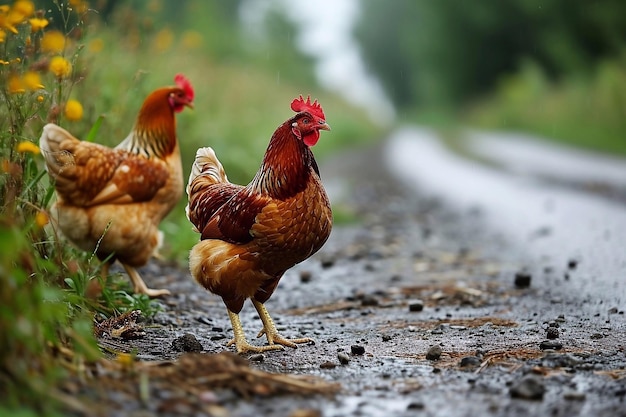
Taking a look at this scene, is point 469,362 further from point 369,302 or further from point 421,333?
point 369,302

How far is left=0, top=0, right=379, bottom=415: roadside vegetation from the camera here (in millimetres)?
2656

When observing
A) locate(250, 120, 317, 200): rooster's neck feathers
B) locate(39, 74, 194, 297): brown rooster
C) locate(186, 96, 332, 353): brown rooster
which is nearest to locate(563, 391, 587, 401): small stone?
locate(186, 96, 332, 353): brown rooster

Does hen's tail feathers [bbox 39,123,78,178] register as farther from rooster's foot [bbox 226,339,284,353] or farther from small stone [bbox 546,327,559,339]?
small stone [bbox 546,327,559,339]

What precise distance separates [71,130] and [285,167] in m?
2.72

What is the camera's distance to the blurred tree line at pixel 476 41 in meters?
28.8

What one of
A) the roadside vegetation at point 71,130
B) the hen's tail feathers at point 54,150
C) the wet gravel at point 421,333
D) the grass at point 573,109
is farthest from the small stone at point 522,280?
the grass at point 573,109

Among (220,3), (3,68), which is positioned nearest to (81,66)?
(3,68)

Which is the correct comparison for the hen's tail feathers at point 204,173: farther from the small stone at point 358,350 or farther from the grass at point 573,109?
the grass at point 573,109

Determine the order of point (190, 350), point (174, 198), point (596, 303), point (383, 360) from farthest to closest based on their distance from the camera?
point (174, 198) < point (596, 303) < point (190, 350) < point (383, 360)

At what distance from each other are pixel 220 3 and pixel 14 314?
4231 centimetres

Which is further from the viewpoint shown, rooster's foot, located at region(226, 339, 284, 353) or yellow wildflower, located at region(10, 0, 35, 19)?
A: rooster's foot, located at region(226, 339, 284, 353)

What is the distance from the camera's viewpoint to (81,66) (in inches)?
226

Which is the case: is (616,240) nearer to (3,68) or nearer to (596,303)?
(596,303)

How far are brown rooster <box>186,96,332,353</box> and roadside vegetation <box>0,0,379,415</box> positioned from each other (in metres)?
0.75
